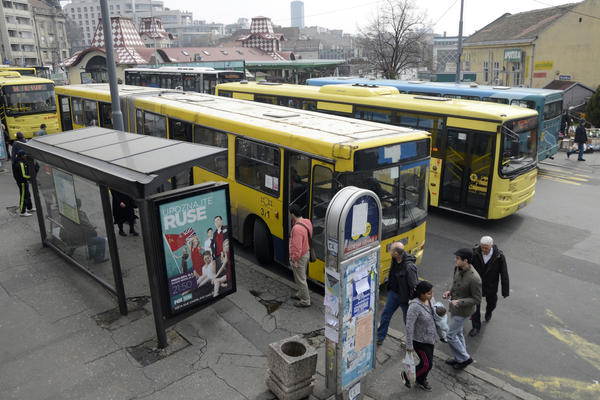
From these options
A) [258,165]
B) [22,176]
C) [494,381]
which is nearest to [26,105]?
[22,176]

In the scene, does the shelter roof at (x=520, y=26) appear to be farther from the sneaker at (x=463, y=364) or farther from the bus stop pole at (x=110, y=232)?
the bus stop pole at (x=110, y=232)

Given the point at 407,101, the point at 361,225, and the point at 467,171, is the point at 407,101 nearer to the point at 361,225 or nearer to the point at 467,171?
the point at 467,171

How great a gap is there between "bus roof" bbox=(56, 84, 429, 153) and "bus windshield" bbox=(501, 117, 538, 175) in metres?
3.51

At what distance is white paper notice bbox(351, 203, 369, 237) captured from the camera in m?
4.79

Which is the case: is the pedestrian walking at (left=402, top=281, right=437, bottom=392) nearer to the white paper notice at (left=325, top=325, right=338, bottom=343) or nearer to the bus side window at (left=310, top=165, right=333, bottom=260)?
the white paper notice at (left=325, top=325, right=338, bottom=343)

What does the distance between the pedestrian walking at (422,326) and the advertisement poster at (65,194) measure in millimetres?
5836

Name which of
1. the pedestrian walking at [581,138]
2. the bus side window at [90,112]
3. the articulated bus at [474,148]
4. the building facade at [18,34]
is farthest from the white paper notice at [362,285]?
the building facade at [18,34]

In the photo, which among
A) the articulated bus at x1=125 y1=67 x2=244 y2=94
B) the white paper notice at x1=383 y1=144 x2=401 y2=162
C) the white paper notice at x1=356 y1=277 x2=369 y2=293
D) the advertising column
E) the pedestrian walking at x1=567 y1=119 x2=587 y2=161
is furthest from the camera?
the articulated bus at x1=125 y1=67 x2=244 y2=94

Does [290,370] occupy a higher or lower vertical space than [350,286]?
lower

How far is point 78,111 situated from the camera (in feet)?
55.3

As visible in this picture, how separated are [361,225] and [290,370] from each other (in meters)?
1.78

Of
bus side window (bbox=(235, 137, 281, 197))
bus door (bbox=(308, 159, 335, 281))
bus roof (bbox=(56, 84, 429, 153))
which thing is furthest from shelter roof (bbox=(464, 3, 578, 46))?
bus door (bbox=(308, 159, 335, 281))

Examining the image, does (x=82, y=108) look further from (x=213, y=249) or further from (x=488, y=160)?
(x=488, y=160)

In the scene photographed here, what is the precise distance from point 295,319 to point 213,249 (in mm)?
1648
